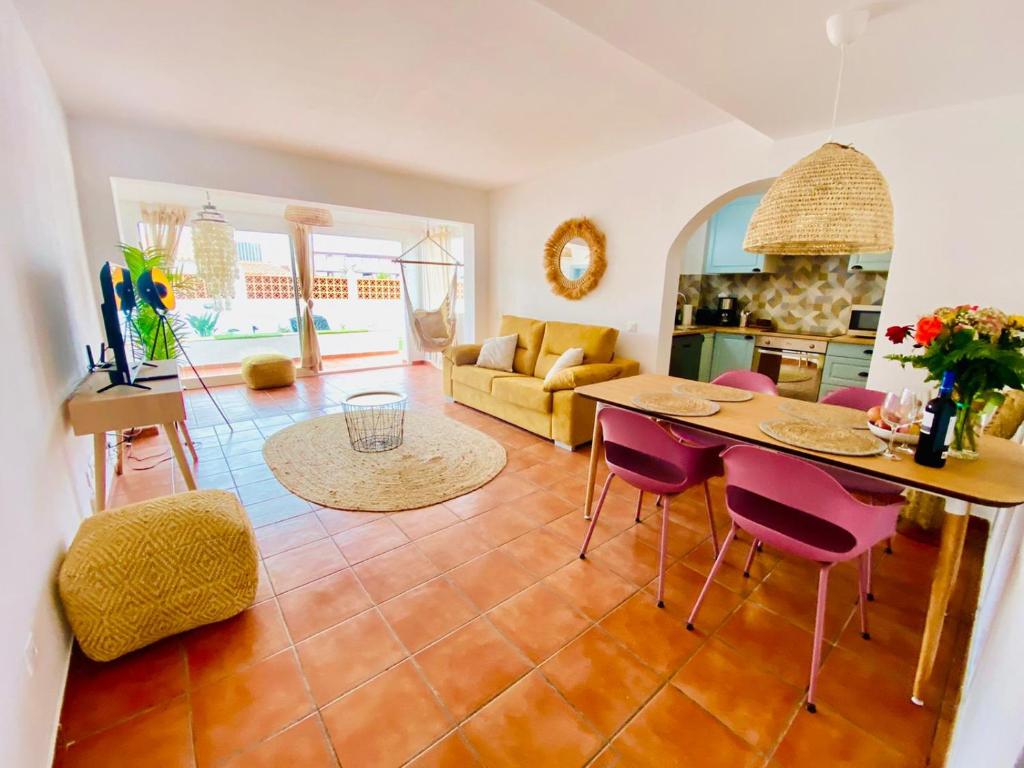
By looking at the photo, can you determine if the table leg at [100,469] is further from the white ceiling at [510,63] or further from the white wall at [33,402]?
the white ceiling at [510,63]

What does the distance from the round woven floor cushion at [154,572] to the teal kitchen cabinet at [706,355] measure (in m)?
4.64

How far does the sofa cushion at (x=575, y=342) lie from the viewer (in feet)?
12.6

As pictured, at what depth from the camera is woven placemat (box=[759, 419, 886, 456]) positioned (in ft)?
4.80

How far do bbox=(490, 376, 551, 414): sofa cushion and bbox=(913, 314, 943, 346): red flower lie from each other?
2377mm

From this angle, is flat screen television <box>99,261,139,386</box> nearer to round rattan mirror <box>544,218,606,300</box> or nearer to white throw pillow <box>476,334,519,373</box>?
white throw pillow <box>476,334,519,373</box>

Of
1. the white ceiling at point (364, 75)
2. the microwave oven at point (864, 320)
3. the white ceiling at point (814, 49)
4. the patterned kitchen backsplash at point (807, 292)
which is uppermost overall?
the white ceiling at point (364, 75)

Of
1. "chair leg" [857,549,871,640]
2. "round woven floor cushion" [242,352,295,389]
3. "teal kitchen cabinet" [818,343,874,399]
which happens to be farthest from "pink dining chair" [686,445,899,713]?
"round woven floor cushion" [242,352,295,389]

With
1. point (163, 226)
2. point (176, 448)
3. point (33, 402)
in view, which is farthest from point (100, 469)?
point (163, 226)

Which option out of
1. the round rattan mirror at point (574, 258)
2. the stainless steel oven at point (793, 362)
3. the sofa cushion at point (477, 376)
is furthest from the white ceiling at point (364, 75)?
the stainless steel oven at point (793, 362)

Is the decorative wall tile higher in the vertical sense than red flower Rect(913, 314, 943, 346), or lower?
higher

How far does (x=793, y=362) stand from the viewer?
4.16 metres

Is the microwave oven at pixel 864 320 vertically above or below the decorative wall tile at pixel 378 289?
below

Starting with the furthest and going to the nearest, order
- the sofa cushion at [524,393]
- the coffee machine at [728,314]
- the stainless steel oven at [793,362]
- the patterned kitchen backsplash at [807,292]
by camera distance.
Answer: the coffee machine at [728,314], the patterned kitchen backsplash at [807,292], the stainless steel oven at [793,362], the sofa cushion at [524,393]

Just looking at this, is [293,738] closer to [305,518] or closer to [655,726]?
[655,726]
